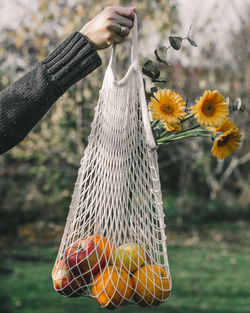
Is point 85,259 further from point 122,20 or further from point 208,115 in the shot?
point 122,20

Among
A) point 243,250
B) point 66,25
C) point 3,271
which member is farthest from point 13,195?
point 243,250

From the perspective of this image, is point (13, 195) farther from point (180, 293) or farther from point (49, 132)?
point (180, 293)

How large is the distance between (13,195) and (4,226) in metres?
0.58

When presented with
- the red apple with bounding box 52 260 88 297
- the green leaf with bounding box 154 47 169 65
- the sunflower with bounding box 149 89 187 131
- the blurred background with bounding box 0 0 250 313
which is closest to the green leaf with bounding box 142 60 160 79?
the green leaf with bounding box 154 47 169 65

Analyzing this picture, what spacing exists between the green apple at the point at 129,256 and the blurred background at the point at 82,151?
7.79 ft

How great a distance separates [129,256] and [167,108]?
16.3 inches

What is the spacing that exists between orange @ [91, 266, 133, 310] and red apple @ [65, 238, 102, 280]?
1.1 inches

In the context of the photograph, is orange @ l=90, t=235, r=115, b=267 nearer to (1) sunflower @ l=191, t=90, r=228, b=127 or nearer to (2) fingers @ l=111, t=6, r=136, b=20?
(1) sunflower @ l=191, t=90, r=228, b=127

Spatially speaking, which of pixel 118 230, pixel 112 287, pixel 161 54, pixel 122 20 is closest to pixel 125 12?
pixel 122 20

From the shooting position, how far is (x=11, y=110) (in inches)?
42.9

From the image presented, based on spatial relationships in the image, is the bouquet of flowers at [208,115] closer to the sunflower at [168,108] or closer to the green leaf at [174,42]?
the sunflower at [168,108]

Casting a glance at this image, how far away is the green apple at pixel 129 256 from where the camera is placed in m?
1.16

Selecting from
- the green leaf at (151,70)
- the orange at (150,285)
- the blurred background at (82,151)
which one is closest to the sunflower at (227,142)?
the green leaf at (151,70)

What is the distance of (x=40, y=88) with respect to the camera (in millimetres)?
1082
